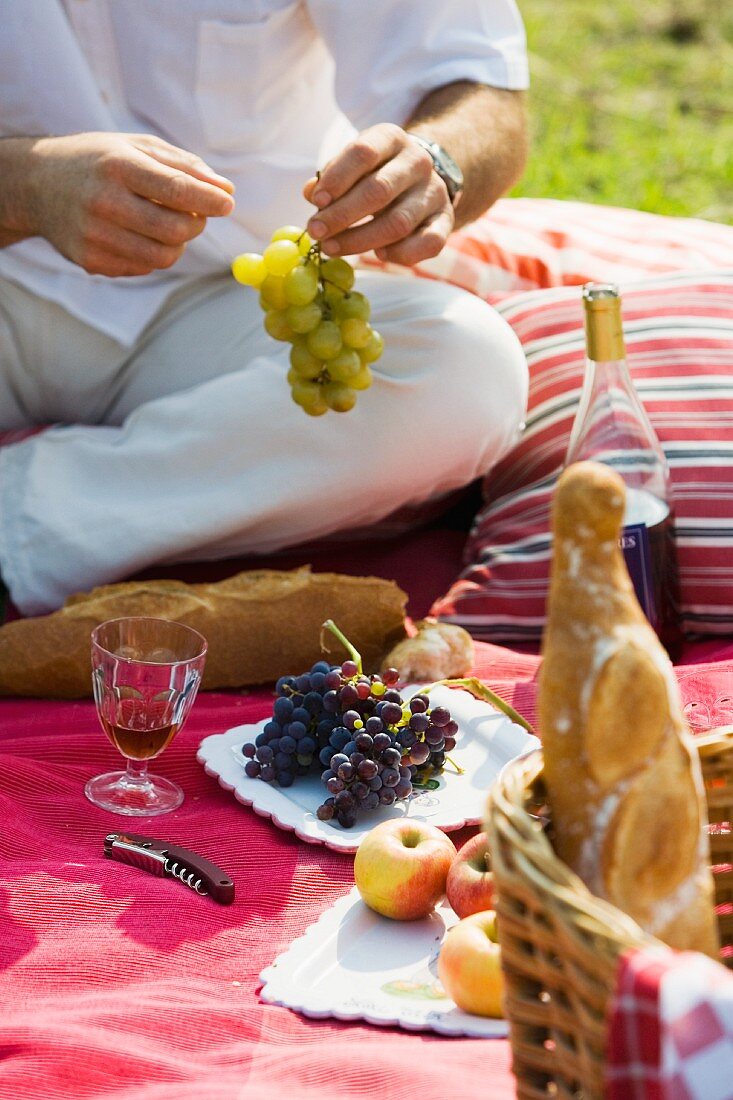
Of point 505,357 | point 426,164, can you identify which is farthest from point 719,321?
point 426,164

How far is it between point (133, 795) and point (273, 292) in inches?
25.5

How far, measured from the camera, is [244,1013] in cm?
104

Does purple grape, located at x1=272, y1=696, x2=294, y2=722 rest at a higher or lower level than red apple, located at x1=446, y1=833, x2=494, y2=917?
lower

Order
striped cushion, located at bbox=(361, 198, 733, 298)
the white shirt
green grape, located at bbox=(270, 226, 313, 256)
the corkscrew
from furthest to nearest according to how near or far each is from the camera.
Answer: striped cushion, located at bbox=(361, 198, 733, 298), the white shirt, green grape, located at bbox=(270, 226, 313, 256), the corkscrew

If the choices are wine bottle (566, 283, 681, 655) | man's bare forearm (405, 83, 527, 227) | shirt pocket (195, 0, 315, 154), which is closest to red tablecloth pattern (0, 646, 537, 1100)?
wine bottle (566, 283, 681, 655)

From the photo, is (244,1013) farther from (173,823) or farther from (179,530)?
(179,530)

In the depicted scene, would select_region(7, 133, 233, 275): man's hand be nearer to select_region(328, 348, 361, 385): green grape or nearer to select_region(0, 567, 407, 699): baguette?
select_region(328, 348, 361, 385): green grape

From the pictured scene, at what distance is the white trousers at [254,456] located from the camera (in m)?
1.91

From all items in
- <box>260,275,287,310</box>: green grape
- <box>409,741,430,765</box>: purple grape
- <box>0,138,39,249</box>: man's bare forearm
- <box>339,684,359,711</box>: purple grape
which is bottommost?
<box>409,741,430,765</box>: purple grape

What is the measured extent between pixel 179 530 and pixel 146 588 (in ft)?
0.54

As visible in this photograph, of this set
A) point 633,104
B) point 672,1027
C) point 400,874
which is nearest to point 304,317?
point 400,874

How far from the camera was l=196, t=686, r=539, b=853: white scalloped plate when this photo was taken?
1.32 metres

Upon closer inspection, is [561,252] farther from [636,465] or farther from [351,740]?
[351,740]

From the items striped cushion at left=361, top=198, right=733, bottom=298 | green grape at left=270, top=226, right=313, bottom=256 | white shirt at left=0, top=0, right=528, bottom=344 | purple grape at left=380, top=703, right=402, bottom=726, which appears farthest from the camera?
striped cushion at left=361, top=198, right=733, bottom=298
